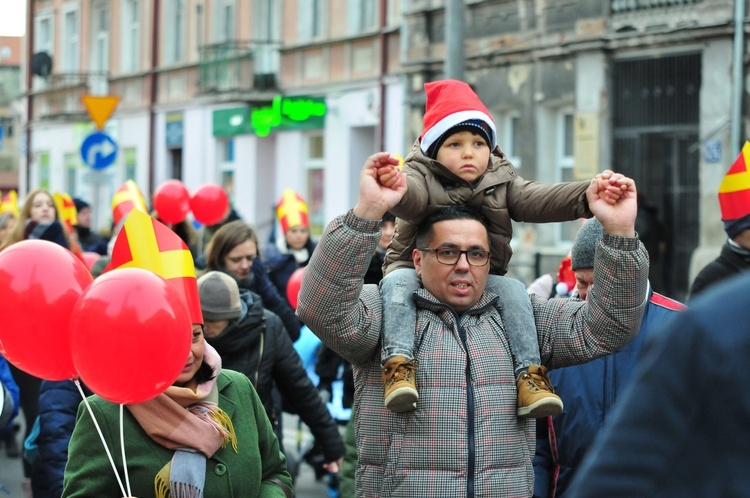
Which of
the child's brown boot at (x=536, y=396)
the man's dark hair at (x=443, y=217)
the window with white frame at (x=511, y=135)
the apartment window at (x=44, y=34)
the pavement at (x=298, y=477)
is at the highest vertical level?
the apartment window at (x=44, y=34)

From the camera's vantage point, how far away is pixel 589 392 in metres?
5.25

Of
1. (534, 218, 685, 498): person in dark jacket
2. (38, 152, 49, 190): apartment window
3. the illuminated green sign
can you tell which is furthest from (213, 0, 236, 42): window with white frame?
(534, 218, 685, 498): person in dark jacket

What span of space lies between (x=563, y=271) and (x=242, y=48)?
22.9 metres

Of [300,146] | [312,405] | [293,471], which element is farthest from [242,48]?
[312,405]

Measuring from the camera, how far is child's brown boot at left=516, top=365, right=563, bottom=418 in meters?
4.10

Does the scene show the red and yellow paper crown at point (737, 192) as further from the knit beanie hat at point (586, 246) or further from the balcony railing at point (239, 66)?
the balcony railing at point (239, 66)

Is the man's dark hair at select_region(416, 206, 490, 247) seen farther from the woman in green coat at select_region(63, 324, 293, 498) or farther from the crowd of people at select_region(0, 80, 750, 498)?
the woman in green coat at select_region(63, 324, 293, 498)

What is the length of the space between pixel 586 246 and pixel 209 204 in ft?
26.4

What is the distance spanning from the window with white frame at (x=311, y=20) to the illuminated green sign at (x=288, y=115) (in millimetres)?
1272

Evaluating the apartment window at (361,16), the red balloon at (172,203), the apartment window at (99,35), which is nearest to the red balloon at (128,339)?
the red balloon at (172,203)

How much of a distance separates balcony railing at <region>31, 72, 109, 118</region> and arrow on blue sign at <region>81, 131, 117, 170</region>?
19279 millimetres

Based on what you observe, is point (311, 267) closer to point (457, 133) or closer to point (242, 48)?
point (457, 133)

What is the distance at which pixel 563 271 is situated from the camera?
7520 mm

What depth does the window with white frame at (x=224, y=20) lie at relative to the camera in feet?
102
